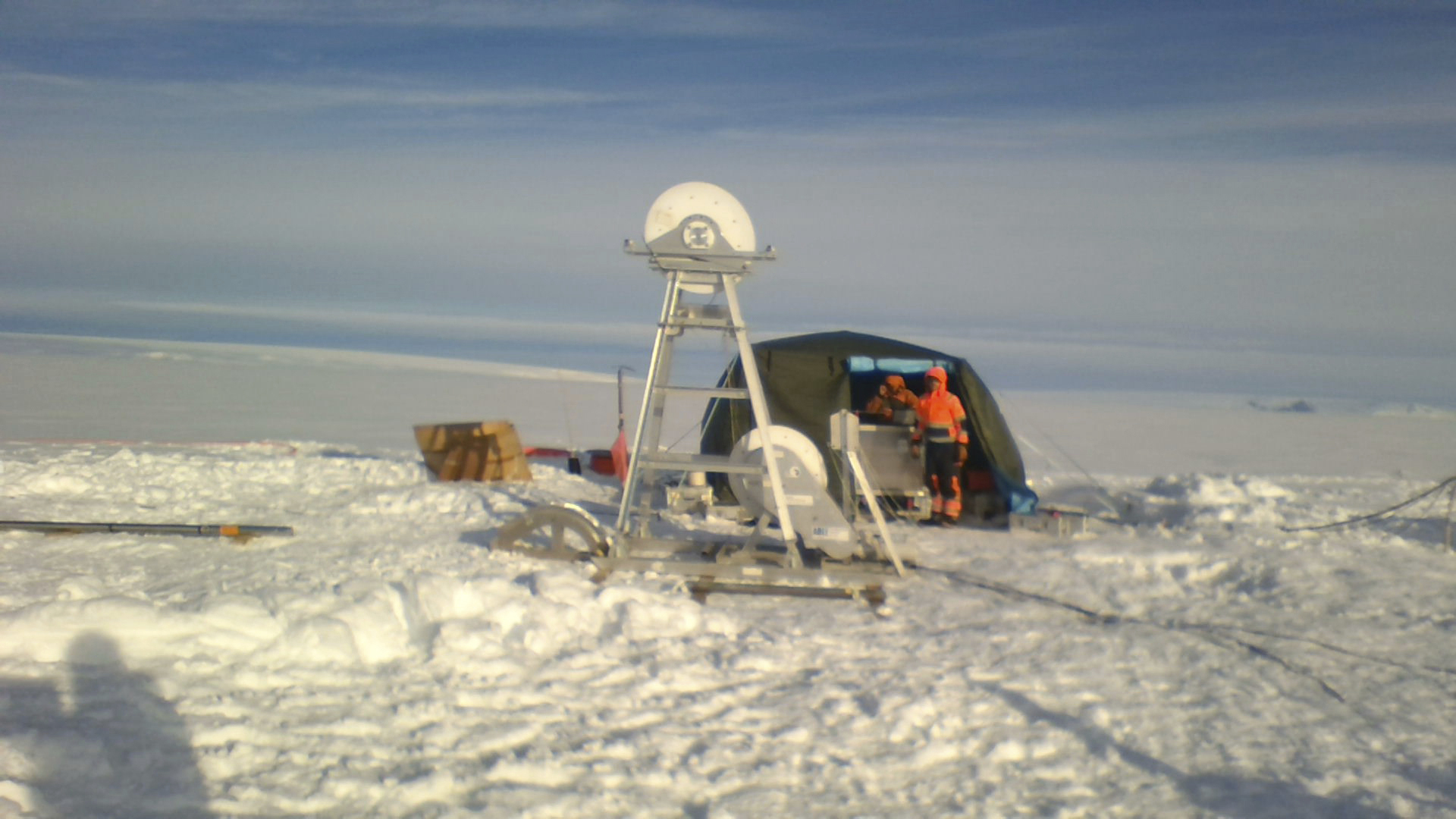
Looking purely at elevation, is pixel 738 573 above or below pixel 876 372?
below

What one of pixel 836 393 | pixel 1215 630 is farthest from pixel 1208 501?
pixel 1215 630

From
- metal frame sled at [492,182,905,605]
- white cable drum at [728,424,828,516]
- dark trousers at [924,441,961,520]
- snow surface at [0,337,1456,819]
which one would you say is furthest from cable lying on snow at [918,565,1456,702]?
dark trousers at [924,441,961,520]

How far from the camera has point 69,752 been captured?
12.9 ft

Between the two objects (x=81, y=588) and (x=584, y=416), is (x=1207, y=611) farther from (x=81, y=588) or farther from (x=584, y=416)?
(x=584, y=416)

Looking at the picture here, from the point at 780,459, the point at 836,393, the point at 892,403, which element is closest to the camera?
the point at 780,459

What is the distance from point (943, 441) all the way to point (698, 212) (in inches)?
166

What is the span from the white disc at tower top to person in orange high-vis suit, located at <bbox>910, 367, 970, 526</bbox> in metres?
3.64

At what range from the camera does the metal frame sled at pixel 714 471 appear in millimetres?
7492

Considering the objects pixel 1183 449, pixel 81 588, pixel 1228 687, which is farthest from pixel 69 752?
pixel 1183 449

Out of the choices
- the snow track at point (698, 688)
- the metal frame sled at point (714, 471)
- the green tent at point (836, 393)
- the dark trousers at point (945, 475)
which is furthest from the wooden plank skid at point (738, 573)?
the green tent at point (836, 393)

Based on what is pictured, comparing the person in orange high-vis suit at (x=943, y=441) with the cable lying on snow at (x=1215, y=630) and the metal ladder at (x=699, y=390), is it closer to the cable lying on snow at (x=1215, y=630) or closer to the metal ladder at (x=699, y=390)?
the cable lying on snow at (x=1215, y=630)

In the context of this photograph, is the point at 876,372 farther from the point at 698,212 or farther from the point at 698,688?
the point at 698,688

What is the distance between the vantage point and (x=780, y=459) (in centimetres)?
855

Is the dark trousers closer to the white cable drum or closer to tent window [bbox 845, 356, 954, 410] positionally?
tent window [bbox 845, 356, 954, 410]
